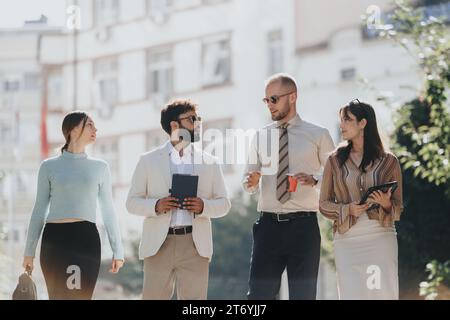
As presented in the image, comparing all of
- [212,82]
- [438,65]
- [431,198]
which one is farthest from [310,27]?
[438,65]

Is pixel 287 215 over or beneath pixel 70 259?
over

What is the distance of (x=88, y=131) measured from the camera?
24.2ft

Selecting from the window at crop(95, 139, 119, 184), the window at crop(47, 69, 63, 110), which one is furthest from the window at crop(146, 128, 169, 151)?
the window at crop(47, 69, 63, 110)

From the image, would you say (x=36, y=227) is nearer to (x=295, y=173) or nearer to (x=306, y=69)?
(x=295, y=173)

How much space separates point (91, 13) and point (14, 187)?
7207mm

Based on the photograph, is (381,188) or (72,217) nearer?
(381,188)

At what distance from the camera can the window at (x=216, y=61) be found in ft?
138

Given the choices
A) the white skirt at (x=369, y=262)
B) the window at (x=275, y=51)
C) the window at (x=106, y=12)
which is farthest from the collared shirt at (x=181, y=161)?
the window at (x=106, y=12)

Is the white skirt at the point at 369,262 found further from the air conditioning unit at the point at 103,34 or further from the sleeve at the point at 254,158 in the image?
the air conditioning unit at the point at 103,34

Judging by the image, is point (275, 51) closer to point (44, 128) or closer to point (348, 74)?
point (348, 74)

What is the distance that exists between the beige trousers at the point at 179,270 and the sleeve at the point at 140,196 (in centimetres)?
21

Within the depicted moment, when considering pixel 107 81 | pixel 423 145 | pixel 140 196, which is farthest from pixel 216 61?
pixel 140 196

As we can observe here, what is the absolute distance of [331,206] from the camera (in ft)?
22.8

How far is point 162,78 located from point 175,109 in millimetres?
36594
